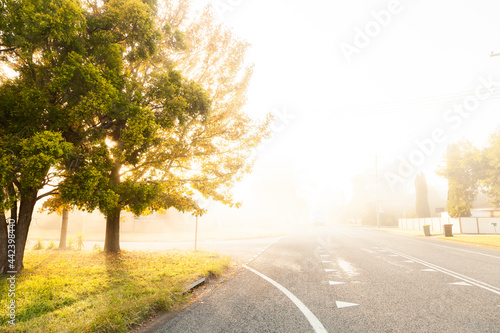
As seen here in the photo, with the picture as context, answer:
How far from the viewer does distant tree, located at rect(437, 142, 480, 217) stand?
2596 cm

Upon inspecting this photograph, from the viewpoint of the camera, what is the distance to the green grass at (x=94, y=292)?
406cm

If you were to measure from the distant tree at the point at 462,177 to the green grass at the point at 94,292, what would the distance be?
85.2 ft

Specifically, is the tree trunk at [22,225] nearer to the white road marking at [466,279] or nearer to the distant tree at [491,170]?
the white road marking at [466,279]

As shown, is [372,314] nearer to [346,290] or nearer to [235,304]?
[346,290]

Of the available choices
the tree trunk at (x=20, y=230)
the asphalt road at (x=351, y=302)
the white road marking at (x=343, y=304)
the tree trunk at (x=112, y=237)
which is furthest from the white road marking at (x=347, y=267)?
the tree trunk at (x=20, y=230)

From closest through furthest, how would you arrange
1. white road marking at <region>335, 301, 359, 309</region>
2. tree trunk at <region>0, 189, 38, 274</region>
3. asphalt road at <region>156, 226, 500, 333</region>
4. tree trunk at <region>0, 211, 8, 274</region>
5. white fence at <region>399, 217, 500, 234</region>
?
asphalt road at <region>156, 226, 500, 333</region>, white road marking at <region>335, 301, 359, 309</region>, tree trunk at <region>0, 211, 8, 274</region>, tree trunk at <region>0, 189, 38, 274</region>, white fence at <region>399, 217, 500, 234</region>

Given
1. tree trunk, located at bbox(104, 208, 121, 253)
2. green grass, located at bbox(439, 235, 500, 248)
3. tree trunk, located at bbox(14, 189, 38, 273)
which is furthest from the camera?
green grass, located at bbox(439, 235, 500, 248)

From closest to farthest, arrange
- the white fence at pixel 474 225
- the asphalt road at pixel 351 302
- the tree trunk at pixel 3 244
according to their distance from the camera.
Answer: the asphalt road at pixel 351 302, the tree trunk at pixel 3 244, the white fence at pixel 474 225

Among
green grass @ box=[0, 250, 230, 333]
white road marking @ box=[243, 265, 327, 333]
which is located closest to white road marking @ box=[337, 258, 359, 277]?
white road marking @ box=[243, 265, 327, 333]

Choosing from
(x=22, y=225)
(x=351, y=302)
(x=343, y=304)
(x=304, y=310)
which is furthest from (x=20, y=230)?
(x=351, y=302)

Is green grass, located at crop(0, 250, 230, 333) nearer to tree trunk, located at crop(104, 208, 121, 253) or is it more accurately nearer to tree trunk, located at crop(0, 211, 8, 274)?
tree trunk, located at crop(0, 211, 8, 274)

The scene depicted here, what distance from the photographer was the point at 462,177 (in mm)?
26922

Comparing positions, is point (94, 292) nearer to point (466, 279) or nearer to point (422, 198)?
point (466, 279)

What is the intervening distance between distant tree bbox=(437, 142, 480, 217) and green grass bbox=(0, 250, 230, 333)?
85.2 feet
